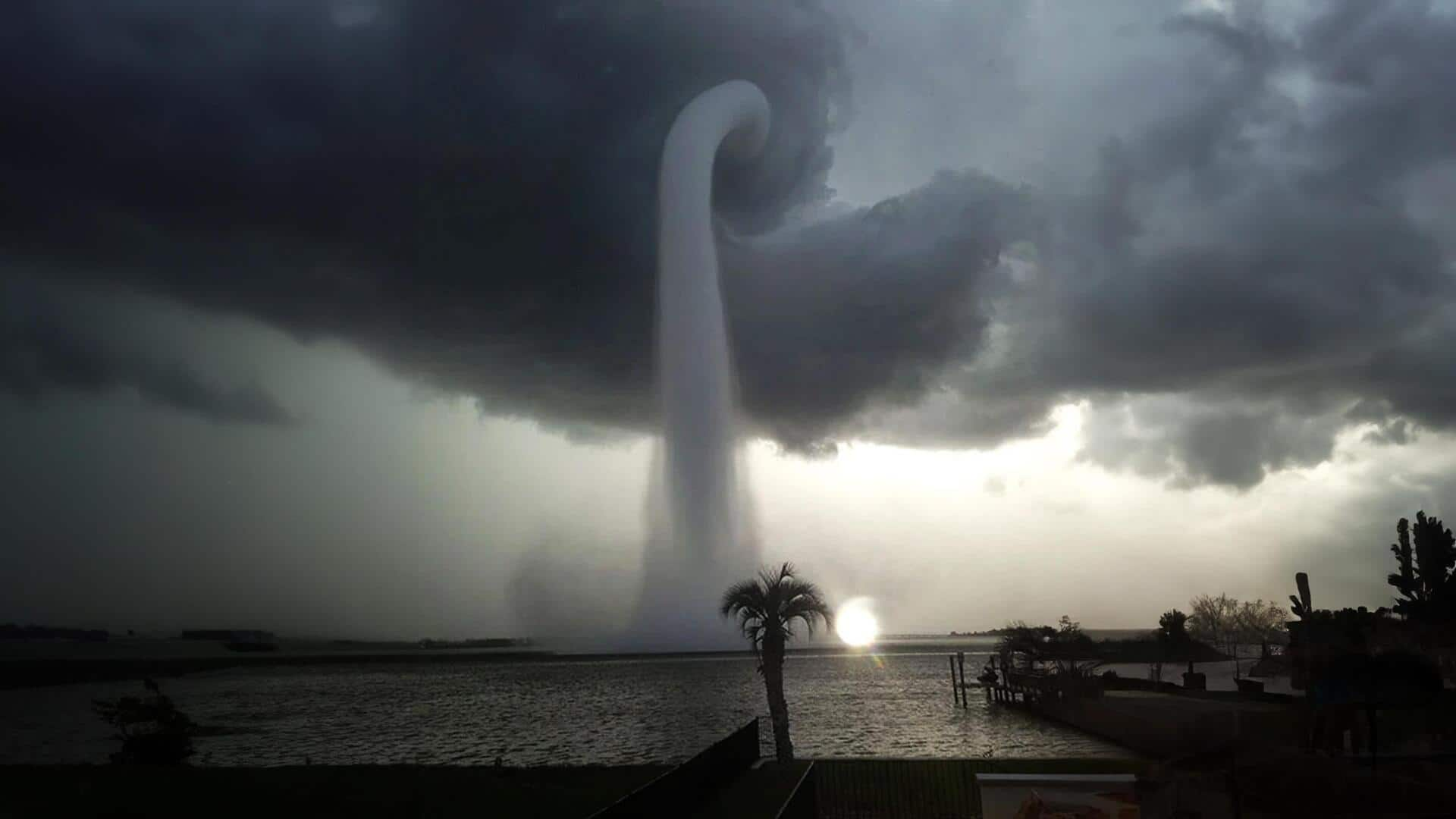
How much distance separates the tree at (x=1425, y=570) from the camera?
44156mm

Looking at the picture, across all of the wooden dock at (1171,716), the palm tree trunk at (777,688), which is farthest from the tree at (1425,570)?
the palm tree trunk at (777,688)

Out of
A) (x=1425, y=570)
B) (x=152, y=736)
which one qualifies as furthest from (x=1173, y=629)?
(x=152, y=736)

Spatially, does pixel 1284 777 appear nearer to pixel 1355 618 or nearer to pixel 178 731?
pixel 1355 618

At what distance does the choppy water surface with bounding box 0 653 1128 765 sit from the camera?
63.5 meters

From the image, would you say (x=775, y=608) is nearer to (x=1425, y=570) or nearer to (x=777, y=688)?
(x=777, y=688)

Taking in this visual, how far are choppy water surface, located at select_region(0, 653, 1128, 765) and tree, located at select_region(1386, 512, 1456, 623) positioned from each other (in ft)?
62.5

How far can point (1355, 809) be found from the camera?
22.3m

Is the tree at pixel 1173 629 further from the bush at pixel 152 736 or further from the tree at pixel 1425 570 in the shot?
the bush at pixel 152 736

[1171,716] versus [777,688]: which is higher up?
[777,688]

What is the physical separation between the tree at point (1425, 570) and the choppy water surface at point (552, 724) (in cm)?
1904

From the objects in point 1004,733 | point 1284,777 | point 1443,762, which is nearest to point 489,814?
point 1284,777

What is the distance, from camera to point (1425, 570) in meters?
46.2

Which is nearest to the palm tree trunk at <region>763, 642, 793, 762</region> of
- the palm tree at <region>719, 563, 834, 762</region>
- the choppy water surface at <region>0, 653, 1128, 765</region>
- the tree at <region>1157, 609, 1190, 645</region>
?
the palm tree at <region>719, 563, 834, 762</region>

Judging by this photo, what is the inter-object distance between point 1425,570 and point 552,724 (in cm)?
6835
